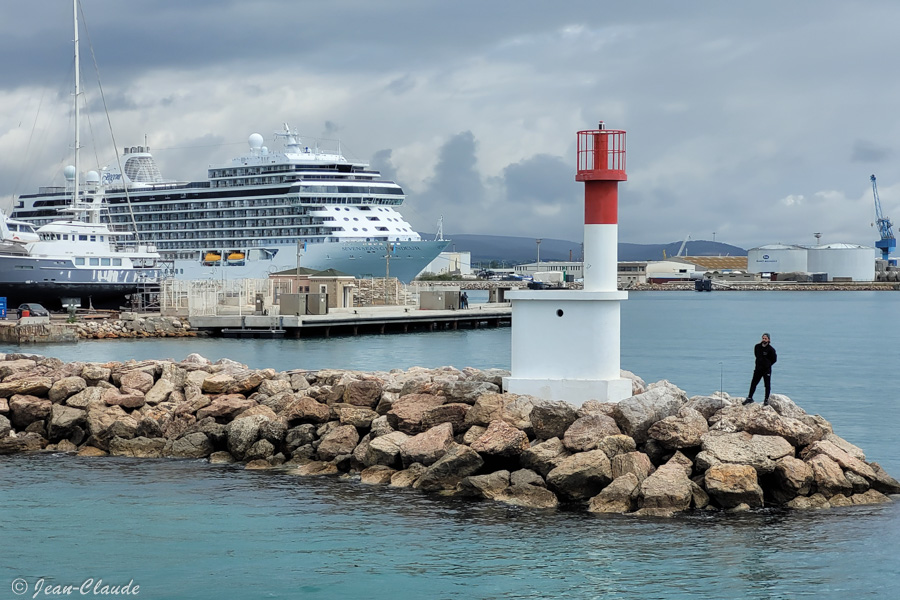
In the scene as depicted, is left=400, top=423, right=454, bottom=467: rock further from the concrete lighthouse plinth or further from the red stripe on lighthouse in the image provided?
the red stripe on lighthouse

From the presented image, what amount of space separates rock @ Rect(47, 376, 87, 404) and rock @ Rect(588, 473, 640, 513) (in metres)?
7.82

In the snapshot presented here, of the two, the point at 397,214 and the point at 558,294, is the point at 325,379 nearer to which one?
the point at 558,294

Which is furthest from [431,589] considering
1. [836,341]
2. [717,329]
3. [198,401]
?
[717,329]

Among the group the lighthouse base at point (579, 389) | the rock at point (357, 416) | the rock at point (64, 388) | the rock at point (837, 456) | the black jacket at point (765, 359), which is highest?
the black jacket at point (765, 359)

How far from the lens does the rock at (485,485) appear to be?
10914mm

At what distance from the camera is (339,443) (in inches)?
492

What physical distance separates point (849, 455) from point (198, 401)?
26.7 ft

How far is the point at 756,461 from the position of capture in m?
10.5

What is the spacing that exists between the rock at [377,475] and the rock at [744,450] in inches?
135

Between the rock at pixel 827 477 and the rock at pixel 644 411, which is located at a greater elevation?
the rock at pixel 644 411

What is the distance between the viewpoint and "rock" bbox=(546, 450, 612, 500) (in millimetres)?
10594

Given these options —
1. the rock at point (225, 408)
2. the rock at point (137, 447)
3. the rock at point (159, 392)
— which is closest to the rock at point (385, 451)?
the rock at point (225, 408)

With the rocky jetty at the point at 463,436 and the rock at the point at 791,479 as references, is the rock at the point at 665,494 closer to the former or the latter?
the rocky jetty at the point at 463,436

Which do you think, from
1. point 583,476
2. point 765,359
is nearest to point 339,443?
point 583,476
